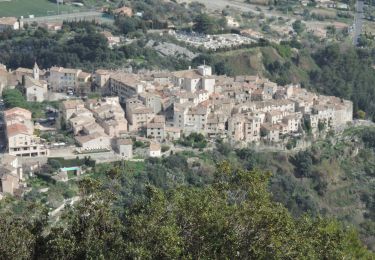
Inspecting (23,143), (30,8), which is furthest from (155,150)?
(30,8)

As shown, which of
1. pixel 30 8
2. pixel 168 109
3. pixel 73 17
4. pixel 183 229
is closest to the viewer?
pixel 183 229

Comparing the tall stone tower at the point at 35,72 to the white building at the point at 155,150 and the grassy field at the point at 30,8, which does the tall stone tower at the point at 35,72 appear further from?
the grassy field at the point at 30,8

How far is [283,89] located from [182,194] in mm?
24109

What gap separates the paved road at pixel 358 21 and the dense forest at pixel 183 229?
42314mm

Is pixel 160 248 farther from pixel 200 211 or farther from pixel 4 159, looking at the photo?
pixel 4 159

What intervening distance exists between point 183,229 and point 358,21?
49.9 m

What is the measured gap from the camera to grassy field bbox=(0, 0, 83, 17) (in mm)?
52312

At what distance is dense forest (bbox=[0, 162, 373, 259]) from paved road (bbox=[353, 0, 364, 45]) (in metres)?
42.3

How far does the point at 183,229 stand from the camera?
12.9m

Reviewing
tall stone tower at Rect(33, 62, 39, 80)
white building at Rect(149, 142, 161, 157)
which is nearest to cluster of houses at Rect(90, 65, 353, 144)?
white building at Rect(149, 142, 161, 157)

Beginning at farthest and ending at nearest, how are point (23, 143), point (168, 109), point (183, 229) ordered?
point (168, 109)
point (23, 143)
point (183, 229)

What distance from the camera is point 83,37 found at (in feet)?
140

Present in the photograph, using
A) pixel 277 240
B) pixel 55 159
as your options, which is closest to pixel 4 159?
pixel 55 159

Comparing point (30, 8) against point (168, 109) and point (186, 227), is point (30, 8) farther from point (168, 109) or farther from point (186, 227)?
point (186, 227)
